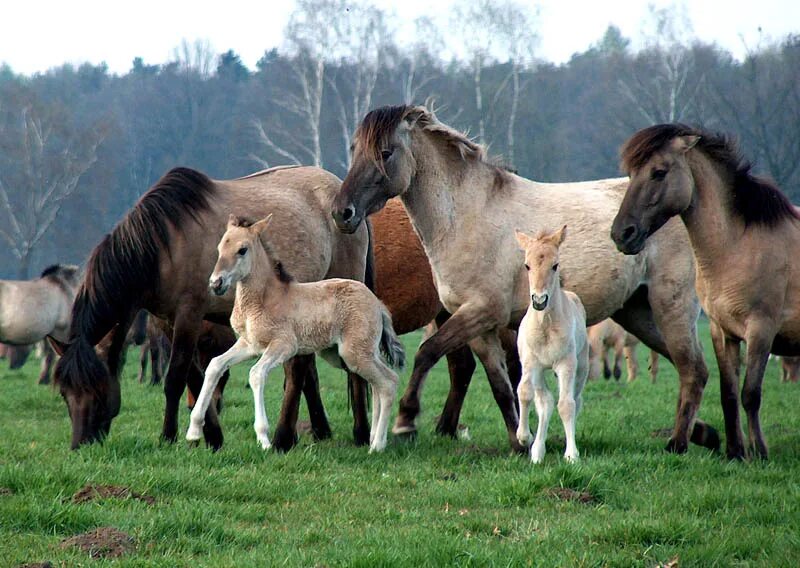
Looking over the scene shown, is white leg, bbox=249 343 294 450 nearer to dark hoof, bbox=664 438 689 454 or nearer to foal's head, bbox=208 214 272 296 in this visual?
foal's head, bbox=208 214 272 296

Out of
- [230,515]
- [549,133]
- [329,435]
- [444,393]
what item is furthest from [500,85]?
[230,515]

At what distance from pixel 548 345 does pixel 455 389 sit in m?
2.50

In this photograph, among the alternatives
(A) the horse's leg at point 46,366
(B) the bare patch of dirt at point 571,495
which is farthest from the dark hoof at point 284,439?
(A) the horse's leg at point 46,366

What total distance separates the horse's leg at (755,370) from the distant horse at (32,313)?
35.5 feet

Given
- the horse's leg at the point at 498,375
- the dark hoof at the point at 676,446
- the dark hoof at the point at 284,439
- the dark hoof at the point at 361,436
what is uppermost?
the horse's leg at the point at 498,375

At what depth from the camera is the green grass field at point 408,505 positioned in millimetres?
4906

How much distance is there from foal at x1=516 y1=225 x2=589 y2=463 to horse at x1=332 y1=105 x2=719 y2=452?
71cm

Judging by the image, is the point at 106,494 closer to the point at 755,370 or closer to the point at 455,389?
the point at 455,389

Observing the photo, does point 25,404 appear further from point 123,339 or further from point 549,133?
point 549,133

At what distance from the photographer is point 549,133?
49719 mm

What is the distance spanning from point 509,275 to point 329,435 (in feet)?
7.08

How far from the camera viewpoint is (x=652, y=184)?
7480mm

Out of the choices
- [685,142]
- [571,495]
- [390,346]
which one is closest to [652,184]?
[685,142]

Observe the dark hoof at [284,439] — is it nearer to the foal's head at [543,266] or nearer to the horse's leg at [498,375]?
the horse's leg at [498,375]
